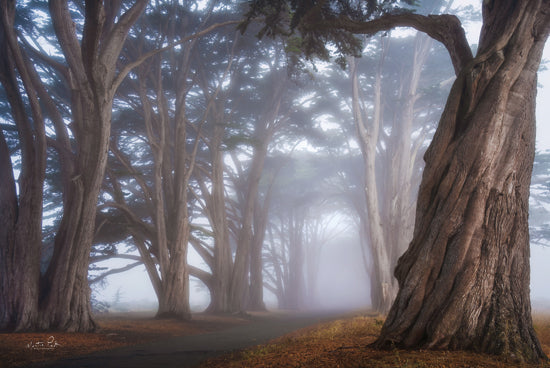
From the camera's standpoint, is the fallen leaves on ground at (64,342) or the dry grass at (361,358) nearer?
the dry grass at (361,358)

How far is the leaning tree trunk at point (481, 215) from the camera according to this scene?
357 centimetres

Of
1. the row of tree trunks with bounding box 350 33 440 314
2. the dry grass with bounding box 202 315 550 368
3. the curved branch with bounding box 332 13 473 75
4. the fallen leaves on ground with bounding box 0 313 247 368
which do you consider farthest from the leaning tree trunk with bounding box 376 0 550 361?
the row of tree trunks with bounding box 350 33 440 314

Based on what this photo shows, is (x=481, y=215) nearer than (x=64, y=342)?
Yes

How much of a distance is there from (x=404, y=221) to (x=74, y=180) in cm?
1222

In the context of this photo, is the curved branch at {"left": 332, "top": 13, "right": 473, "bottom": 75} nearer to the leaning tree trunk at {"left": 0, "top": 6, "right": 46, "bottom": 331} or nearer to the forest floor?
the forest floor

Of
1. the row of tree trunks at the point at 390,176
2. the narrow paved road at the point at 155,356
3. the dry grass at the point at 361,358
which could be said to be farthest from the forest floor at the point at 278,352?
the row of tree trunks at the point at 390,176

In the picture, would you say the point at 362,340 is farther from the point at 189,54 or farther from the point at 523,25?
the point at 189,54

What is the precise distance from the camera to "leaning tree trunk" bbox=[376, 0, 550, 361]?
3.57m

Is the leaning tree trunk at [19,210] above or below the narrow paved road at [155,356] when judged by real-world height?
above

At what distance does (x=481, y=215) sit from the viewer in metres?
3.78

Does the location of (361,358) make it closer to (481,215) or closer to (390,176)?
(481,215)

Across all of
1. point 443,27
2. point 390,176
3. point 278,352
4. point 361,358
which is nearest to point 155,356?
point 278,352

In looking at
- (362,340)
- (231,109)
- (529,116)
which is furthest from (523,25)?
(231,109)

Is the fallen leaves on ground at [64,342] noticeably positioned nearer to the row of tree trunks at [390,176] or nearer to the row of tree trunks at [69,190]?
the row of tree trunks at [69,190]
